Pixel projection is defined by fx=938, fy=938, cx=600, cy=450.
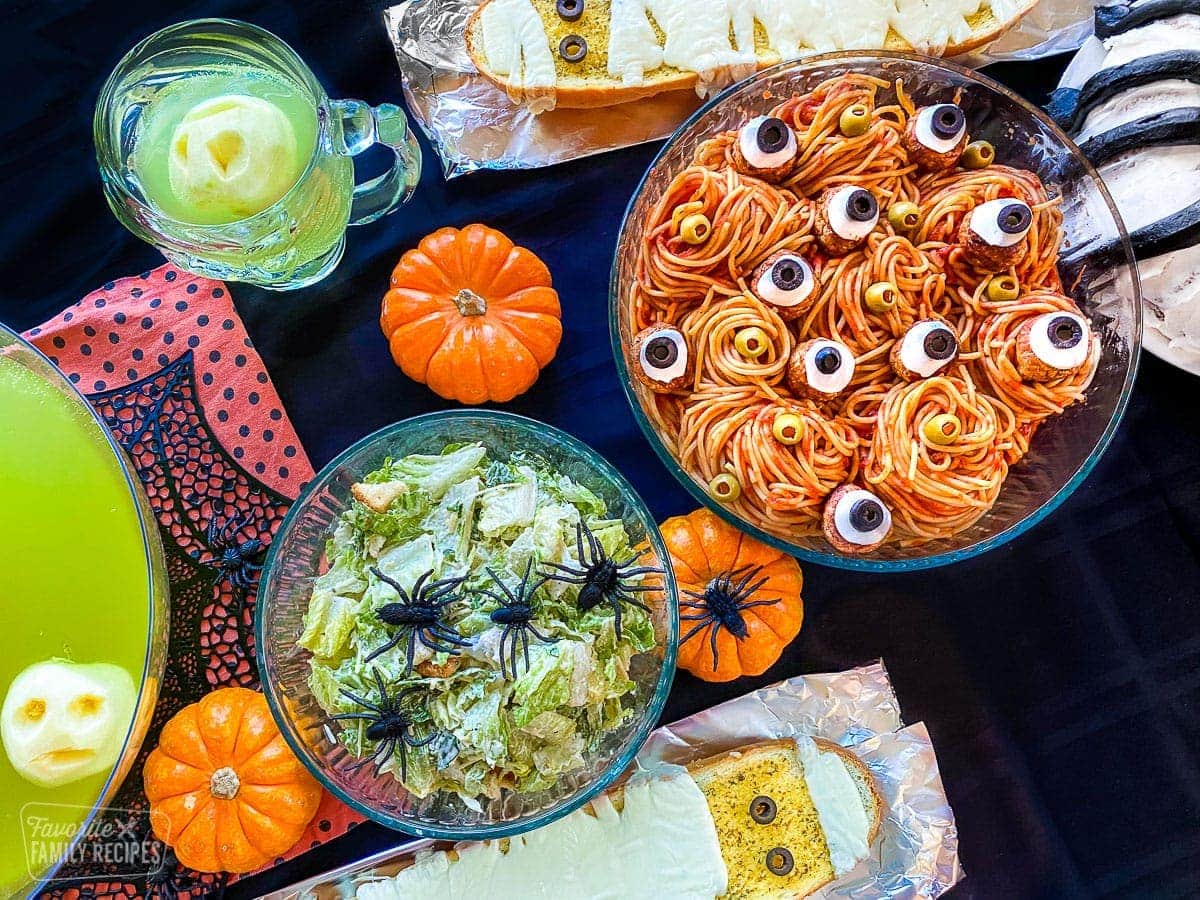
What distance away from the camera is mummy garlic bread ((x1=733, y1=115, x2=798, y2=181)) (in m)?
1.95

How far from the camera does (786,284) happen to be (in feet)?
6.37

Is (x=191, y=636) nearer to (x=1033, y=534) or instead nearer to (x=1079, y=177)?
(x=1033, y=534)

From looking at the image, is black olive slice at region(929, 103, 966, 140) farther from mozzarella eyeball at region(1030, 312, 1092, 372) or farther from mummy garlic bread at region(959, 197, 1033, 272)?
mozzarella eyeball at region(1030, 312, 1092, 372)

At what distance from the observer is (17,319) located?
2.30 meters

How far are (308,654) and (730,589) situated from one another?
91 centimetres

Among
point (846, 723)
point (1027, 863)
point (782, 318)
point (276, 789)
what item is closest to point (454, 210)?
point (782, 318)

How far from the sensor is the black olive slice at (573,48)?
227cm

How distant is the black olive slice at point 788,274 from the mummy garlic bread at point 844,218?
130 millimetres

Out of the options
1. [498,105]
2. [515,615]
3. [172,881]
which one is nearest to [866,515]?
[515,615]

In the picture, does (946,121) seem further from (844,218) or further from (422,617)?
(422,617)

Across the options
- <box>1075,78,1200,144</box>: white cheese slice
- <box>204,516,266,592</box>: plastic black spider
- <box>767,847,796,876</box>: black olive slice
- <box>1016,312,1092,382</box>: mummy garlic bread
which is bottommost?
<box>767,847,796,876</box>: black olive slice

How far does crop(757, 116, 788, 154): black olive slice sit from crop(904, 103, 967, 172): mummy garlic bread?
31 cm

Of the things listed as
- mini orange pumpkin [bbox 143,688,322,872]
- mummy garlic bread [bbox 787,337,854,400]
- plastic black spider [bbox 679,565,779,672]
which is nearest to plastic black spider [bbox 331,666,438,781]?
mini orange pumpkin [bbox 143,688,322,872]

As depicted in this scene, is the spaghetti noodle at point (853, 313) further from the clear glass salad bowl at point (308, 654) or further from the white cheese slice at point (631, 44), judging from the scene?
the white cheese slice at point (631, 44)
